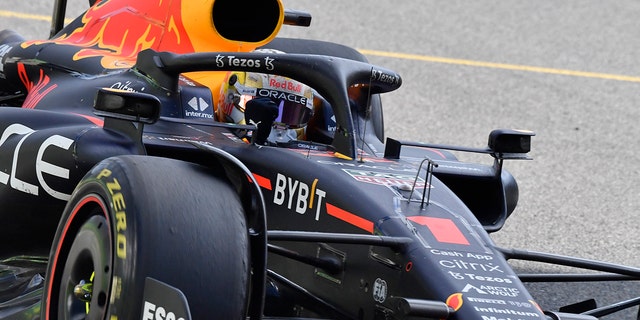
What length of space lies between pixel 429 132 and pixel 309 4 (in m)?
3.46

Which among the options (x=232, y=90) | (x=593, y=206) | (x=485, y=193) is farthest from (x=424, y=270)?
(x=593, y=206)

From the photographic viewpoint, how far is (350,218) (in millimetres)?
3857

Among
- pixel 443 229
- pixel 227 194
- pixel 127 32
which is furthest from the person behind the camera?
pixel 127 32

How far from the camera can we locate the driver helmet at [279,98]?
466cm

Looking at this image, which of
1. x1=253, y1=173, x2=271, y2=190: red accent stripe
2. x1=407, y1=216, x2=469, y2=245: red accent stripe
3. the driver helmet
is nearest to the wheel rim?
x1=253, y1=173, x2=271, y2=190: red accent stripe

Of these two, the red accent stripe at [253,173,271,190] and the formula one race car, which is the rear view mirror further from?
the red accent stripe at [253,173,271,190]

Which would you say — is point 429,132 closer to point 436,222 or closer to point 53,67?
point 53,67

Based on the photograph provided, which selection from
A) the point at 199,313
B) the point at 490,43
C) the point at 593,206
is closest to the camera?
the point at 199,313

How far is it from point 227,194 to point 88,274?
1.75 feet

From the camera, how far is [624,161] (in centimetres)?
834

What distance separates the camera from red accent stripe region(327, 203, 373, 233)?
3806 millimetres

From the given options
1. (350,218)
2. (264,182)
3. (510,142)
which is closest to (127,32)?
(264,182)

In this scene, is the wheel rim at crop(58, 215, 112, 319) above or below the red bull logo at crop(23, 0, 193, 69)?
below

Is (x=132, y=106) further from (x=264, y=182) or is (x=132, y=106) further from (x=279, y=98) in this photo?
(x=279, y=98)
